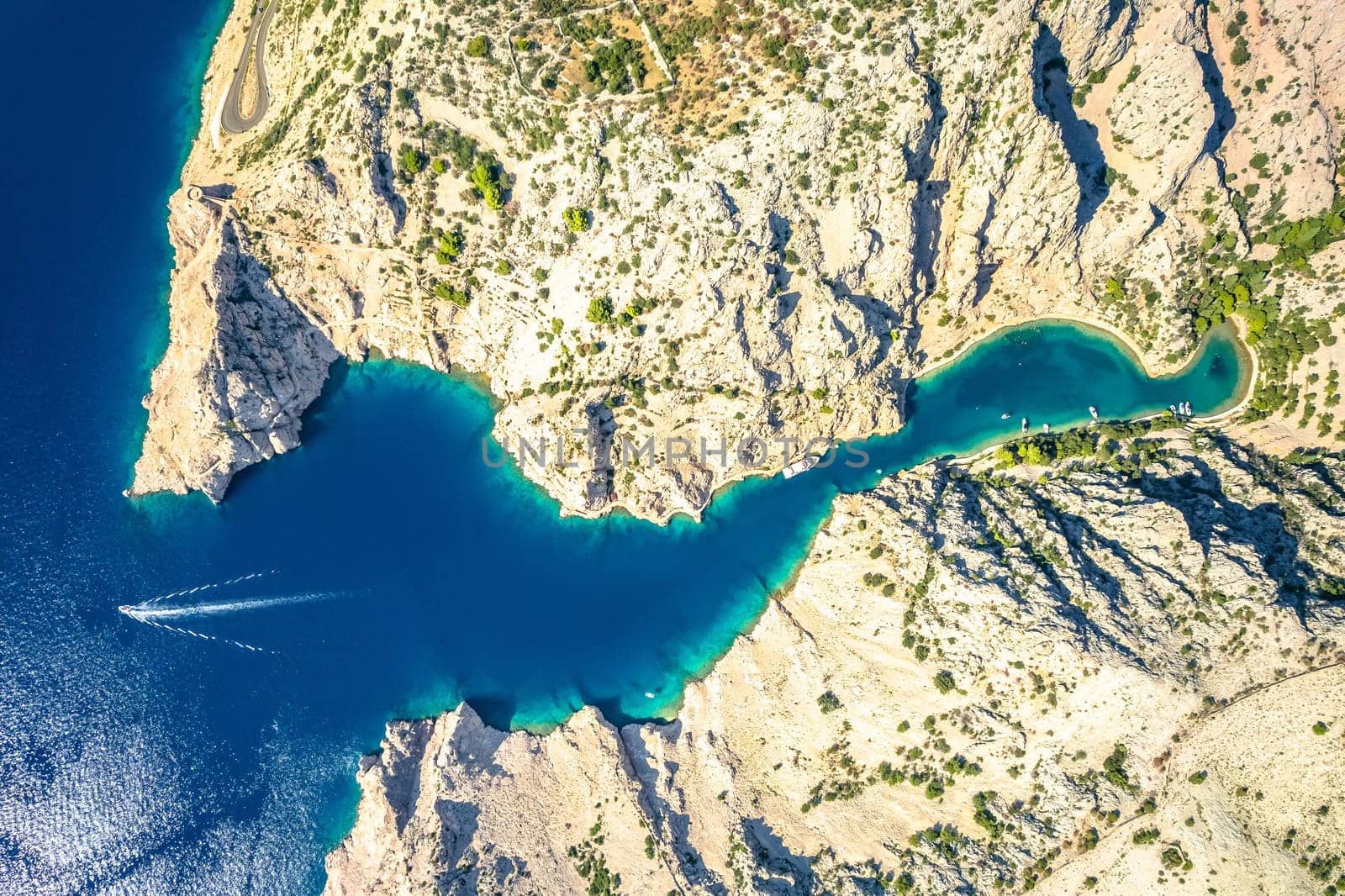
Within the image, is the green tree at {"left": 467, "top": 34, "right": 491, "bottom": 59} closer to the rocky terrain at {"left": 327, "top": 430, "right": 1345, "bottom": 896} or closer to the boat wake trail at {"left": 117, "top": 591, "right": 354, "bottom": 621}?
the boat wake trail at {"left": 117, "top": 591, "right": 354, "bottom": 621}

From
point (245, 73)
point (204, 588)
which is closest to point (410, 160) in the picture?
point (245, 73)

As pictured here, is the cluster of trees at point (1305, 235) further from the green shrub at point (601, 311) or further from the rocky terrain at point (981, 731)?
the green shrub at point (601, 311)

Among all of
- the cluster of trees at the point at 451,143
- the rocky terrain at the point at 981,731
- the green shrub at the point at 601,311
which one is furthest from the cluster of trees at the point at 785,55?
the rocky terrain at the point at 981,731

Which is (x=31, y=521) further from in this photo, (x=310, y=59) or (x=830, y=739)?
(x=830, y=739)

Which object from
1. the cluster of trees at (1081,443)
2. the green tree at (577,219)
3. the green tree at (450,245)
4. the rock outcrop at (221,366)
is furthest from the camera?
the cluster of trees at (1081,443)

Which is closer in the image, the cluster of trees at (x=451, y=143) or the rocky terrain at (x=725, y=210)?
the rocky terrain at (x=725, y=210)

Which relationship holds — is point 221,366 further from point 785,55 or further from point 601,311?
point 785,55

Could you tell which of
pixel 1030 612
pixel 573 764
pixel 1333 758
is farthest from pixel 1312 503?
pixel 573 764
